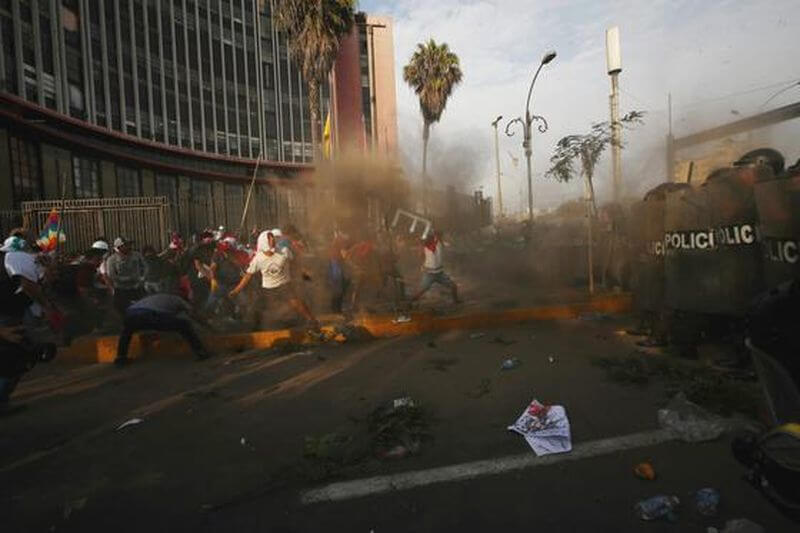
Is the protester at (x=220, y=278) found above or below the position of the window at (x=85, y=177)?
below

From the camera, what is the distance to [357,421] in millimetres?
4148

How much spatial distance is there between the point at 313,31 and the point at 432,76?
397 inches

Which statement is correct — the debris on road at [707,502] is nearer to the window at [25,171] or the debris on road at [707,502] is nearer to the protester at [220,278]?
the protester at [220,278]

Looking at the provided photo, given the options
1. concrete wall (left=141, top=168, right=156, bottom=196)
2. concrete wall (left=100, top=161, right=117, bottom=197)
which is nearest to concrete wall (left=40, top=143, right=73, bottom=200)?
concrete wall (left=100, top=161, right=117, bottom=197)

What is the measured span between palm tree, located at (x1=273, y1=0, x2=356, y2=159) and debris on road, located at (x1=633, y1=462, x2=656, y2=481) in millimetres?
15418

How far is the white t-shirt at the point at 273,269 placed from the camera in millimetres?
7534

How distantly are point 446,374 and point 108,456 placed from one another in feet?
10.1

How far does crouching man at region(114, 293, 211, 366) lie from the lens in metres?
6.08

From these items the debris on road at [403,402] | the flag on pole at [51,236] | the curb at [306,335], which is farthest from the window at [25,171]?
the debris on road at [403,402]

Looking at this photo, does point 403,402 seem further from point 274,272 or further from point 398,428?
point 274,272

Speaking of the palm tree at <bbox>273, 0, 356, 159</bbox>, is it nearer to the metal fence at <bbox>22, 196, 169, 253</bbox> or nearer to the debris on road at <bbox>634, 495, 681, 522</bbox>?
the metal fence at <bbox>22, 196, 169, 253</bbox>

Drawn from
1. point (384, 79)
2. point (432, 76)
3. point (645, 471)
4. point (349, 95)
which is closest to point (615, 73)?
point (432, 76)

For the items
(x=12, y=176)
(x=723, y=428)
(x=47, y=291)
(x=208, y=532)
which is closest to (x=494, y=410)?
(x=723, y=428)

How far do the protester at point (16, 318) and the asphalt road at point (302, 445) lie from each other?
0.50 metres
